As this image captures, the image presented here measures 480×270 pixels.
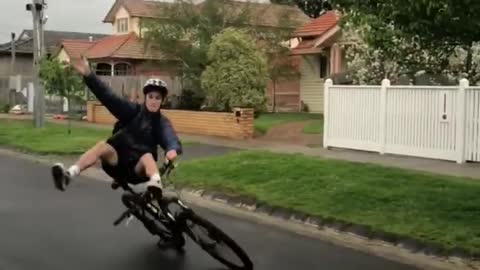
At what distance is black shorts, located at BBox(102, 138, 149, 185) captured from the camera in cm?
749

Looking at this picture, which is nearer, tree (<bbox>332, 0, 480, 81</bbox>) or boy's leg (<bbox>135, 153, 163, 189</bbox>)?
boy's leg (<bbox>135, 153, 163, 189</bbox>)

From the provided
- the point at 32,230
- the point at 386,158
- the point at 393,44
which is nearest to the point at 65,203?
the point at 32,230

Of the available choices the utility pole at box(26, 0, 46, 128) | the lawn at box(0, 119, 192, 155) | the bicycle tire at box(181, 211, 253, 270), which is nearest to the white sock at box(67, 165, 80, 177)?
the bicycle tire at box(181, 211, 253, 270)

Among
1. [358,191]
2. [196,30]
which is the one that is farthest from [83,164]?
[196,30]

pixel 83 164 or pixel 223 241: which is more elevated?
pixel 83 164

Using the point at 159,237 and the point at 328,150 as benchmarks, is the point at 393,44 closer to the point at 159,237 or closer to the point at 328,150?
the point at 159,237

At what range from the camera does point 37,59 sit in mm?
25969

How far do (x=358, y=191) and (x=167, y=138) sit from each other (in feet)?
15.1

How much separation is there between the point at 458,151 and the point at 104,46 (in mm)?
31257

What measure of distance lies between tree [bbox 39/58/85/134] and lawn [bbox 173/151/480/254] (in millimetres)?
11472

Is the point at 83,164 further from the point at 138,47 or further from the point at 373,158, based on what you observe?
the point at 138,47

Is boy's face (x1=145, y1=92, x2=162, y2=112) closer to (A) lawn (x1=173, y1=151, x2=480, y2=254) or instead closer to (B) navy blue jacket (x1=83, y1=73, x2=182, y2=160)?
(B) navy blue jacket (x1=83, y1=73, x2=182, y2=160)

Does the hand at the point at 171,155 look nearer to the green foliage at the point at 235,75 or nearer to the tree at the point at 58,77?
the green foliage at the point at 235,75

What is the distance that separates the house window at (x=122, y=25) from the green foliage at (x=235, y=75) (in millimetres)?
20510
